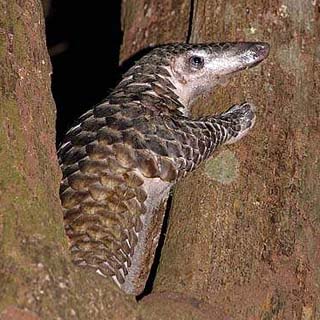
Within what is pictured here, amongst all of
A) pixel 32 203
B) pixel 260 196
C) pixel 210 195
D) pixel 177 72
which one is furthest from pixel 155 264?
pixel 32 203

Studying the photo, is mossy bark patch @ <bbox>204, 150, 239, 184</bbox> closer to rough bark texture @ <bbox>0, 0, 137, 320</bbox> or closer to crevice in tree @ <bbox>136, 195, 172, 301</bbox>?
crevice in tree @ <bbox>136, 195, 172, 301</bbox>

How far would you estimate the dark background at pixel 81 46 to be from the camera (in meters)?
7.78

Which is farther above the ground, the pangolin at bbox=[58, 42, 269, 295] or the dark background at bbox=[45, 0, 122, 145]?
the pangolin at bbox=[58, 42, 269, 295]

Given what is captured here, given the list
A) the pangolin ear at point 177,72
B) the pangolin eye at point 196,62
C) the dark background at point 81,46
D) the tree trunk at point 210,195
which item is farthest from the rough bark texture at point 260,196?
the dark background at point 81,46

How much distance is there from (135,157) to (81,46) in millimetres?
5126

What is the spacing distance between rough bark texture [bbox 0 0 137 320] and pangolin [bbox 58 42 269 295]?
72 cm

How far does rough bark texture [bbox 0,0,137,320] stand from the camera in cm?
179

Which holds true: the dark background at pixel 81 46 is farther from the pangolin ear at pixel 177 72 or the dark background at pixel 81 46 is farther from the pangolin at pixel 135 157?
the pangolin at pixel 135 157

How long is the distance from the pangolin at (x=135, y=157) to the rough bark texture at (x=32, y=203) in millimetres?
723

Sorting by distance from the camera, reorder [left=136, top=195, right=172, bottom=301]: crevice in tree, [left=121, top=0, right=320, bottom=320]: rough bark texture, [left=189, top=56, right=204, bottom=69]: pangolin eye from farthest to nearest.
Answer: [left=189, top=56, right=204, bottom=69]: pangolin eye
[left=136, top=195, right=172, bottom=301]: crevice in tree
[left=121, top=0, right=320, bottom=320]: rough bark texture

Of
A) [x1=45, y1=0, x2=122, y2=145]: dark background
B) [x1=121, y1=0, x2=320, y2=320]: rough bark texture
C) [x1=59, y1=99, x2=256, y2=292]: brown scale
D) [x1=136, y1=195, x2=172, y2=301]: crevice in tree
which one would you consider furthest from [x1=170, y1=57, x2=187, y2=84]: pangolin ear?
[x1=45, y1=0, x2=122, y2=145]: dark background

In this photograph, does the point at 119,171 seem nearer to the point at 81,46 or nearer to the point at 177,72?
the point at 177,72

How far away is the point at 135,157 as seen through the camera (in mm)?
3141

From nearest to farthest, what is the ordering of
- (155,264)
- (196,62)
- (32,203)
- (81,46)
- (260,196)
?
(32,203) → (260,196) → (155,264) → (196,62) → (81,46)
